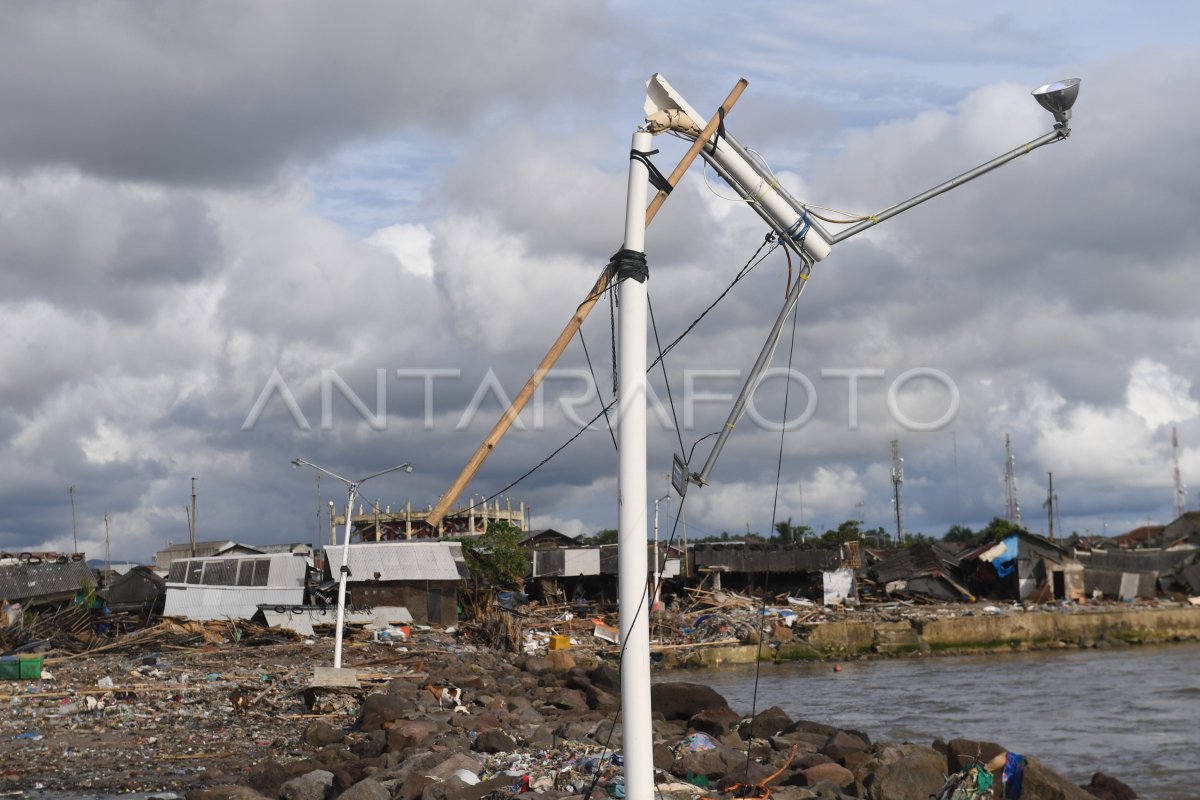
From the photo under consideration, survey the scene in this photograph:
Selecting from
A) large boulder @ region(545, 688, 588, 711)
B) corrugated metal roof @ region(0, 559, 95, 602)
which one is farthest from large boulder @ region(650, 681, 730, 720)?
corrugated metal roof @ region(0, 559, 95, 602)

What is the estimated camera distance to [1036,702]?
112 feet

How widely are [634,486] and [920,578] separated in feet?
186

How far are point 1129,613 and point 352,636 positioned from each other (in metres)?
35.8

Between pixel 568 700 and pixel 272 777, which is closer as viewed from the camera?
pixel 272 777

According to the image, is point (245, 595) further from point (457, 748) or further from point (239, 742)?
point (457, 748)

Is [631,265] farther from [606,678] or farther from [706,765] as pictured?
[606,678]

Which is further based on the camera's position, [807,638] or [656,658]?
[807,638]

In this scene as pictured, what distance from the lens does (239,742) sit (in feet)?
71.9

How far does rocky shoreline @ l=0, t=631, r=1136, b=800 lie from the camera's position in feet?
49.4

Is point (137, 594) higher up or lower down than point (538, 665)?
higher up

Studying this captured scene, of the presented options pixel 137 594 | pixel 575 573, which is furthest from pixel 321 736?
pixel 575 573

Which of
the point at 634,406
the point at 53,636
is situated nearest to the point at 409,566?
the point at 53,636

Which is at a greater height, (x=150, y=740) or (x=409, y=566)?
(x=409, y=566)

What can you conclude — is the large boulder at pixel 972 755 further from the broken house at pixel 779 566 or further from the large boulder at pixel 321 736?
the broken house at pixel 779 566
